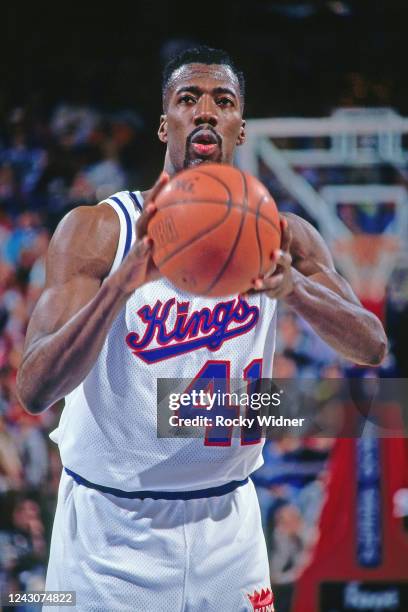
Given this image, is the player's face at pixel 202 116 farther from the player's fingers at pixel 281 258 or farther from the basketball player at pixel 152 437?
the player's fingers at pixel 281 258

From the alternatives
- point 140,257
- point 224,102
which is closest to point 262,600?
point 140,257

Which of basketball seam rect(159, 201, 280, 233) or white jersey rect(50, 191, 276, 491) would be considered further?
white jersey rect(50, 191, 276, 491)

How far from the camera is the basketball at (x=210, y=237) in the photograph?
1.80 metres

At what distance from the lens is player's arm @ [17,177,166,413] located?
186 cm

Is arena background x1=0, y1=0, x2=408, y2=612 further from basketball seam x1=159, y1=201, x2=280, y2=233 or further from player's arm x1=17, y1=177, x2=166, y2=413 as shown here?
basketball seam x1=159, y1=201, x2=280, y2=233

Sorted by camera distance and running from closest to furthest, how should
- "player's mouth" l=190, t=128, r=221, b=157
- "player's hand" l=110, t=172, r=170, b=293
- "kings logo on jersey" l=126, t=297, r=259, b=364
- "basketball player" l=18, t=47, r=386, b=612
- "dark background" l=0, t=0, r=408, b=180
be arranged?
"player's hand" l=110, t=172, r=170, b=293 → "basketball player" l=18, t=47, r=386, b=612 → "kings logo on jersey" l=126, t=297, r=259, b=364 → "player's mouth" l=190, t=128, r=221, b=157 → "dark background" l=0, t=0, r=408, b=180

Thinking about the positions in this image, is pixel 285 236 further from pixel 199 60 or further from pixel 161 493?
pixel 199 60

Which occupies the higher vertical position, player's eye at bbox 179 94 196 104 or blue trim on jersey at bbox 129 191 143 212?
player's eye at bbox 179 94 196 104


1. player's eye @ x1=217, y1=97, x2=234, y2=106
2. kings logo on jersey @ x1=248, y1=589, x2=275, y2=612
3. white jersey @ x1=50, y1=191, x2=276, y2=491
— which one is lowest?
kings logo on jersey @ x1=248, y1=589, x2=275, y2=612

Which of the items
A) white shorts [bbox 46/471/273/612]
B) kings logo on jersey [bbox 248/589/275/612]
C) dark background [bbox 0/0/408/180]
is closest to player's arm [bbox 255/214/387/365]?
white shorts [bbox 46/471/273/612]

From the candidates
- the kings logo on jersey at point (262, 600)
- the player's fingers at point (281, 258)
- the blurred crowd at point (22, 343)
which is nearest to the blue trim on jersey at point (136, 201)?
the player's fingers at point (281, 258)

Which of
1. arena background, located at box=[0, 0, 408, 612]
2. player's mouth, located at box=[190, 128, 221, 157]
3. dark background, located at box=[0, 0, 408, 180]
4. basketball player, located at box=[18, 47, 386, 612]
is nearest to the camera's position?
basketball player, located at box=[18, 47, 386, 612]

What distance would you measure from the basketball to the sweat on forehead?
2.39 feet

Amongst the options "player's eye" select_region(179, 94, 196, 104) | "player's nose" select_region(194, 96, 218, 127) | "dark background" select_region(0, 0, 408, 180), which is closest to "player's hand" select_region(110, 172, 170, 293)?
"player's nose" select_region(194, 96, 218, 127)
